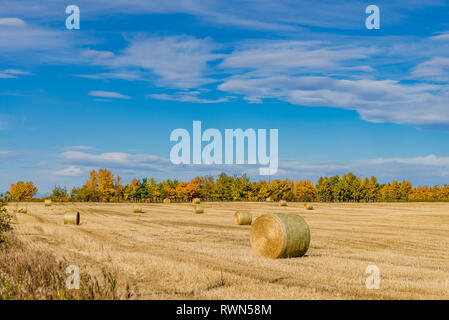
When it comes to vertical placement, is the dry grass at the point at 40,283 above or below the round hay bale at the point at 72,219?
above

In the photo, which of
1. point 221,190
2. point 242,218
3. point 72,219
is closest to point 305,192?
point 221,190

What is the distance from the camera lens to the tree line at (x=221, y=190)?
142 meters

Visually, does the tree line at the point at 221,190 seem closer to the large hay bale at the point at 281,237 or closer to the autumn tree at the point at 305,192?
the autumn tree at the point at 305,192

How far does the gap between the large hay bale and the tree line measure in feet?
388

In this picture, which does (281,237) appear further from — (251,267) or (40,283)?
(40,283)

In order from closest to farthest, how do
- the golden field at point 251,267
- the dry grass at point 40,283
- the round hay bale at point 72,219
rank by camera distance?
the dry grass at point 40,283 < the golden field at point 251,267 < the round hay bale at point 72,219

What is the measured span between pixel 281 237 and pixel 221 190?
12425 cm

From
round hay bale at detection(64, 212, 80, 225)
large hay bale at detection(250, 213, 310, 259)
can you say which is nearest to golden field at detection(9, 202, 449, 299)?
large hay bale at detection(250, 213, 310, 259)

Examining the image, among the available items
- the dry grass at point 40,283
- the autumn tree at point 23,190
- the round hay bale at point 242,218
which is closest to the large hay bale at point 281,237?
the dry grass at point 40,283

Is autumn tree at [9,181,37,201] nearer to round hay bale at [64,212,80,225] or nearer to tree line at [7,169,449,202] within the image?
Result: tree line at [7,169,449,202]

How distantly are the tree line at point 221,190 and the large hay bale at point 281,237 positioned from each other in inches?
4655
